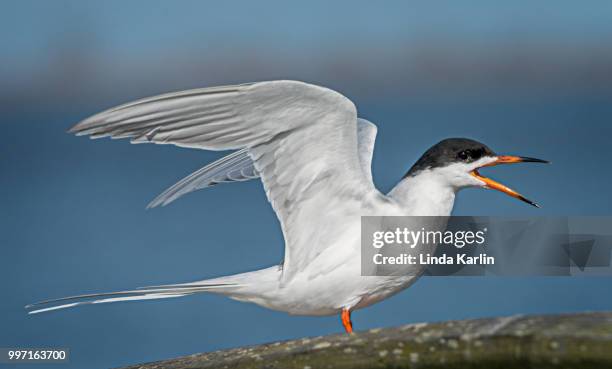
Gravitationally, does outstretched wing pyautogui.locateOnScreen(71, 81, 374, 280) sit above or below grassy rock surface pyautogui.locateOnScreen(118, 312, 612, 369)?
above

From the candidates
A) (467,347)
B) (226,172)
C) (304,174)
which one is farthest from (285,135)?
(467,347)

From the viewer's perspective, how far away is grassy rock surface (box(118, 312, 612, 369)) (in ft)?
10.1

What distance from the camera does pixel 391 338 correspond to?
3.30 m

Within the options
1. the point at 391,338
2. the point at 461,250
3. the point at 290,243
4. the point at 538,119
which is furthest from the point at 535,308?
the point at 538,119

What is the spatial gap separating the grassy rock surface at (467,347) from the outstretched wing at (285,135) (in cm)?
84

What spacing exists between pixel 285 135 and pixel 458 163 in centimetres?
77

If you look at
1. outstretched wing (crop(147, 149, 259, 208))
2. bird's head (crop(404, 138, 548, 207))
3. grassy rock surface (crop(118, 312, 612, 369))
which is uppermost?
bird's head (crop(404, 138, 548, 207))

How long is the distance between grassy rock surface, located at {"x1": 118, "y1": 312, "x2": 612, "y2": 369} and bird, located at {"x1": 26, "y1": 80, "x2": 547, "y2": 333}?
826 mm

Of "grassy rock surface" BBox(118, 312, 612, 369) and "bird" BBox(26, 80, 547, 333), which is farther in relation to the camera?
"bird" BBox(26, 80, 547, 333)

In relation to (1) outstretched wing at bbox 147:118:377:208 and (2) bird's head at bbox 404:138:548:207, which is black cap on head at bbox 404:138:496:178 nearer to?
(2) bird's head at bbox 404:138:548:207

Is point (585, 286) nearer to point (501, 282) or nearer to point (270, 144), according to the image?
point (501, 282)

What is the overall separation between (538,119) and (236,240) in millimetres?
13549

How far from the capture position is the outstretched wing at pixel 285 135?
3807 millimetres

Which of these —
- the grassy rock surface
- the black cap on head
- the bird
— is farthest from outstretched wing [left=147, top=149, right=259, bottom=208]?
the grassy rock surface
